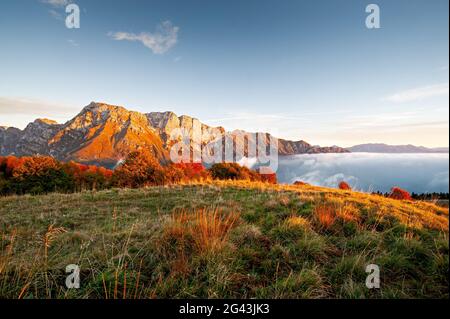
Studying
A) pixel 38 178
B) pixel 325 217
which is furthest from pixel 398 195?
pixel 38 178

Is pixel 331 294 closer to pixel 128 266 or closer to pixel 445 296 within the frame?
pixel 445 296

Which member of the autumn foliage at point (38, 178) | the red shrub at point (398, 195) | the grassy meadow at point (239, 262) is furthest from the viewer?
the autumn foliage at point (38, 178)

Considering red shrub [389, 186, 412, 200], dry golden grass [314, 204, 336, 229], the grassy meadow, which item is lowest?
red shrub [389, 186, 412, 200]

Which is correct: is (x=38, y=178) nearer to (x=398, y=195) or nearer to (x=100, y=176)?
(x=100, y=176)

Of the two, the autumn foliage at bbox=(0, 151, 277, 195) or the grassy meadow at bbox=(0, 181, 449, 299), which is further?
the autumn foliage at bbox=(0, 151, 277, 195)

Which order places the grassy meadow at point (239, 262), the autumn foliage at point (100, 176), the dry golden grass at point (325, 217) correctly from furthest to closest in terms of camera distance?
the autumn foliage at point (100, 176) < the dry golden grass at point (325, 217) < the grassy meadow at point (239, 262)

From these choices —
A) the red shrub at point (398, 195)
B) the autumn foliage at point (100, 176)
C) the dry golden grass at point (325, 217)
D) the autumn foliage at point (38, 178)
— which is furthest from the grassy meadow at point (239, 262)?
the autumn foliage at point (38, 178)

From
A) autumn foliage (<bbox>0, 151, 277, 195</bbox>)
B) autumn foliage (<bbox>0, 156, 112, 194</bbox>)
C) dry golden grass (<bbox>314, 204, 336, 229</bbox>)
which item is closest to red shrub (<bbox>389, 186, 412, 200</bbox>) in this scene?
dry golden grass (<bbox>314, 204, 336, 229</bbox>)

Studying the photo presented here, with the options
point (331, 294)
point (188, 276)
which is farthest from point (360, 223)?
point (188, 276)

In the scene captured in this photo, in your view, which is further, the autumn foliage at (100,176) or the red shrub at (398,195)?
the autumn foliage at (100,176)

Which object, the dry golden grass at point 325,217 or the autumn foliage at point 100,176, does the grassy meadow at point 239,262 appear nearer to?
the dry golden grass at point 325,217

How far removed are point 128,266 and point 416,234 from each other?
535 centimetres

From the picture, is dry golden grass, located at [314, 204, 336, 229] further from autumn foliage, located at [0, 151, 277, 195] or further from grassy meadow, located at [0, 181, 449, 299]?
autumn foliage, located at [0, 151, 277, 195]

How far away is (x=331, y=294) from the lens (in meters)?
2.82
